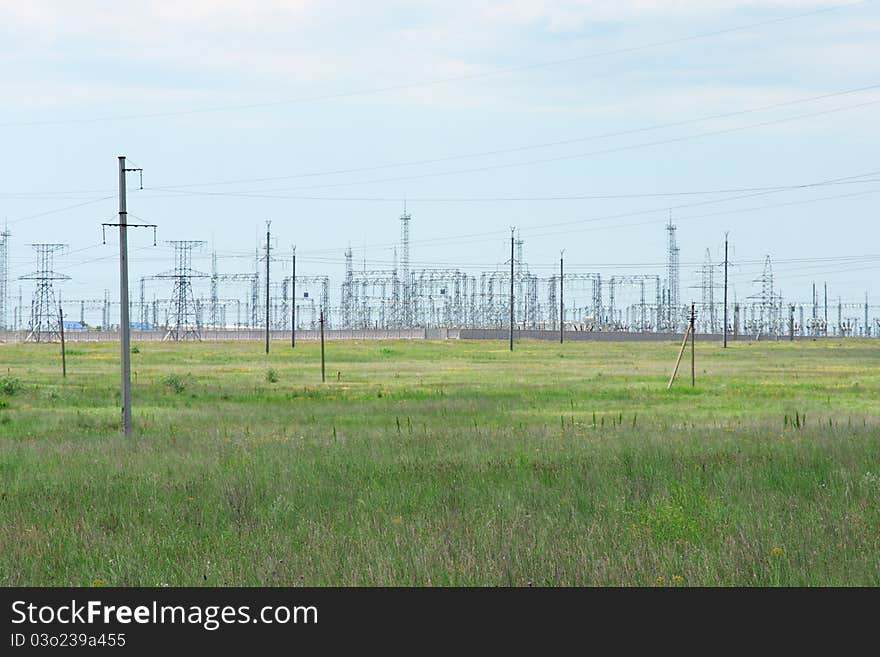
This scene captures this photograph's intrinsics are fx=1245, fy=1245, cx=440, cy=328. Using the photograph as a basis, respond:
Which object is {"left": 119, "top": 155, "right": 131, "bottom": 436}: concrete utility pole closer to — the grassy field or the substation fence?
the grassy field

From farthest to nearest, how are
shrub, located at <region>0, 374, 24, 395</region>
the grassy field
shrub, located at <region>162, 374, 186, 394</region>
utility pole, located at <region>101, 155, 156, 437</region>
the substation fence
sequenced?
the substation fence, shrub, located at <region>162, 374, 186, 394</region>, shrub, located at <region>0, 374, 24, 395</region>, utility pole, located at <region>101, 155, 156, 437</region>, the grassy field

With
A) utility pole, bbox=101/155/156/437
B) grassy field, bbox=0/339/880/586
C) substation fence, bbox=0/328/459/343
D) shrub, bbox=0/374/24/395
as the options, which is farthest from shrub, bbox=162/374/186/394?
substation fence, bbox=0/328/459/343

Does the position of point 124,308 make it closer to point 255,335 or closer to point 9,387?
point 9,387

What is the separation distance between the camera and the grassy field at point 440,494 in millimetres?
12836

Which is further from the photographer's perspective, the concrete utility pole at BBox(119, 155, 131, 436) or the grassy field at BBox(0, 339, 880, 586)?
the concrete utility pole at BBox(119, 155, 131, 436)

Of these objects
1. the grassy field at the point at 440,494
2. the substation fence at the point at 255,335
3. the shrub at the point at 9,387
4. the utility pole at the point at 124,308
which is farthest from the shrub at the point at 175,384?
the substation fence at the point at 255,335

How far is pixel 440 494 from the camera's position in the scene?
1817 centimetres

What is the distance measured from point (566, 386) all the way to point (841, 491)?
34.6 meters

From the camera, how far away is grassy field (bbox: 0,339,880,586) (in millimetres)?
12836

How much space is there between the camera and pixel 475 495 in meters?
18.1

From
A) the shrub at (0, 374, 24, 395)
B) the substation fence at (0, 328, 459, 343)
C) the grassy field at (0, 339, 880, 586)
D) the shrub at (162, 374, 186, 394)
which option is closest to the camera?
the grassy field at (0, 339, 880, 586)

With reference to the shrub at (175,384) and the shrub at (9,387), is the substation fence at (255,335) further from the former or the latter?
the shrub at (9,387)
